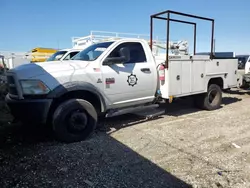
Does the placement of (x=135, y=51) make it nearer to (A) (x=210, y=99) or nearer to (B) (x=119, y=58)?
(B) (x=119, y=58)

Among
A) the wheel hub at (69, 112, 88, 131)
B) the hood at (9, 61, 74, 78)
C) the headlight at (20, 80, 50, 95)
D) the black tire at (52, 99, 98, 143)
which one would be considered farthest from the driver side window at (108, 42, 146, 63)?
the headlight at (20, 80, 50, 95)

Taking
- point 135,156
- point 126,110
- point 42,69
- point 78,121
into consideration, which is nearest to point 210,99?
point 126,110

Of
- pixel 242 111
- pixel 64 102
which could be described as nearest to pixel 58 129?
pixel 64 102

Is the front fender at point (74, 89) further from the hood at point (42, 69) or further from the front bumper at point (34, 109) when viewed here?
the hood at point (42, 69)

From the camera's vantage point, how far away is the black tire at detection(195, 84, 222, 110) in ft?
22.0

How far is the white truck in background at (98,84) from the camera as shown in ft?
12.8

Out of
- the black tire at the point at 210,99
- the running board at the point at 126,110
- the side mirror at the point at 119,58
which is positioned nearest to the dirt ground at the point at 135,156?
the running board at the point at 126,110

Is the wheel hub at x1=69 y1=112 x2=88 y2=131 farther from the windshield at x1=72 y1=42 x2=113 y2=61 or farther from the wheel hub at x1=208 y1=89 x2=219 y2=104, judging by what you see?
the wheel hub at x1=208 y1=89 x2=219 y2=104

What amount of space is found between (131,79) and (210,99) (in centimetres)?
331

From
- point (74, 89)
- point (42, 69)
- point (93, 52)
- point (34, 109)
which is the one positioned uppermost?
point (93, 52)

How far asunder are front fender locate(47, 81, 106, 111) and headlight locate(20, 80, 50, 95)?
133 millimetres

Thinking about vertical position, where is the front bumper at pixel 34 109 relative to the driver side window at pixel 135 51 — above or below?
below

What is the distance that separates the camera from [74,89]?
4121mm

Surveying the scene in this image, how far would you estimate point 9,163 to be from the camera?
3348 millimetres
